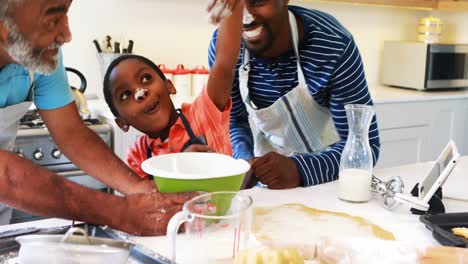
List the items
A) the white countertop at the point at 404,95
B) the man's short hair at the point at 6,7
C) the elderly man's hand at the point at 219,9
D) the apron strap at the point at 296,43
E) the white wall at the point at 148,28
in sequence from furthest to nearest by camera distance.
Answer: the white countertop at the point at 404,95
the white wall at the point at 148,28
the apron strap at the point at 296,43
the elderly man's hand at the point at 219,9
the man's short hair at the point at 6,7

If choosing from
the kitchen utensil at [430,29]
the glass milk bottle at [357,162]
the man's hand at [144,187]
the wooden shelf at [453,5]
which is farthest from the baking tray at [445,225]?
the wooden shelf at [453,5]

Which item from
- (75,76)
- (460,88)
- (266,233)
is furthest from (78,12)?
(460,88)

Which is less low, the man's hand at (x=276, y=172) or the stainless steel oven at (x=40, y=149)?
the man's hand at (x=276, y=172)

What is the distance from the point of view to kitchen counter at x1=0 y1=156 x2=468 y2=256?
0.94 m

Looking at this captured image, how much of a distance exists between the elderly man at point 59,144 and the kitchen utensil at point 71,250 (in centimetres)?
23

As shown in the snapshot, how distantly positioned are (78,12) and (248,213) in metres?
1.94

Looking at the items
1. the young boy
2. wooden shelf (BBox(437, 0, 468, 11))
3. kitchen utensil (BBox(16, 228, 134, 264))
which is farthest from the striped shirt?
wooden shelf (BBox(437, 0, 468, 11))

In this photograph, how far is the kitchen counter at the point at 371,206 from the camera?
3.10 feet

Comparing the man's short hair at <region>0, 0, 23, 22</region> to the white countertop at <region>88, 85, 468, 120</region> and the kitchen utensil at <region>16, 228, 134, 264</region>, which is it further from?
the white countertop at <region>88, 85, 468, 120</region>

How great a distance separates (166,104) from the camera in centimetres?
130

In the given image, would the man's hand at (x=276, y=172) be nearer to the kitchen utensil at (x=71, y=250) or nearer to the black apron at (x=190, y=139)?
the black apron at (x=190, y=139)

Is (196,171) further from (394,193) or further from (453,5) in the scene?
(453,5)

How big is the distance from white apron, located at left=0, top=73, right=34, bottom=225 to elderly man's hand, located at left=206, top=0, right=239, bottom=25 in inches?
17.5

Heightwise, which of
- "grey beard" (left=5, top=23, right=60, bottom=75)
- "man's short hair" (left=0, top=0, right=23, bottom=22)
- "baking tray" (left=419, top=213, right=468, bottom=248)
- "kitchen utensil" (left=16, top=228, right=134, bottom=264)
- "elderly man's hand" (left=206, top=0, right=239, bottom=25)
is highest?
"elderly man's hand" (left=206, top=0, right=239, bottom=25)
